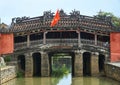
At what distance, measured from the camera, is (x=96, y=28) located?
31.3 metres

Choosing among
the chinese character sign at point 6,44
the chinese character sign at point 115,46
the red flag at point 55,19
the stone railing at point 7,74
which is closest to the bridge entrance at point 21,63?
the chinese character sign at point 6,44

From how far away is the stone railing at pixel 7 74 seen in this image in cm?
2473

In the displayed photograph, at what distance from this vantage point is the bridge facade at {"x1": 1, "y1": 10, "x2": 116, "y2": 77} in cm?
3073

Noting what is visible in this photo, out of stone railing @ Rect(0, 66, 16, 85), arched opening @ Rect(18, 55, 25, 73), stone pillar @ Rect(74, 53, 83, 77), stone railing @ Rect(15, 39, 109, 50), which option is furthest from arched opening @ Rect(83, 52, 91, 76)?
stone railing @ Rect(0, 66, 16, 85)

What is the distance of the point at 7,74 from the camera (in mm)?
26609

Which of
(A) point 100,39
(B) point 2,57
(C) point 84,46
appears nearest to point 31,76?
(B) point 2,57

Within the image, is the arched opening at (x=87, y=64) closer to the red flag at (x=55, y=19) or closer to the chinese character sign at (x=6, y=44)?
the red flag at (x=55, y=19)

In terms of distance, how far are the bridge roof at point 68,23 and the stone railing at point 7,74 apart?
171 inches

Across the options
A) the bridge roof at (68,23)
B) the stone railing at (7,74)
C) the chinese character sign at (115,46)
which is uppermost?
the bridge roof at (68,23)

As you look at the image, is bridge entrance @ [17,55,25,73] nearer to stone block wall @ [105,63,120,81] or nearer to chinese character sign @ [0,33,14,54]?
chinese character sign @ [0,33,14,54]

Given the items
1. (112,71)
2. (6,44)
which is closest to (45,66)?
(6,44)

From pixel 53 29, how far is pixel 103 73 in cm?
583

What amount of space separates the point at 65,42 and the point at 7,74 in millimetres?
6821

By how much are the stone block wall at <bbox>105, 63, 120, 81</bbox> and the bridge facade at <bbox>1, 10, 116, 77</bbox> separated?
1308 millimetres
